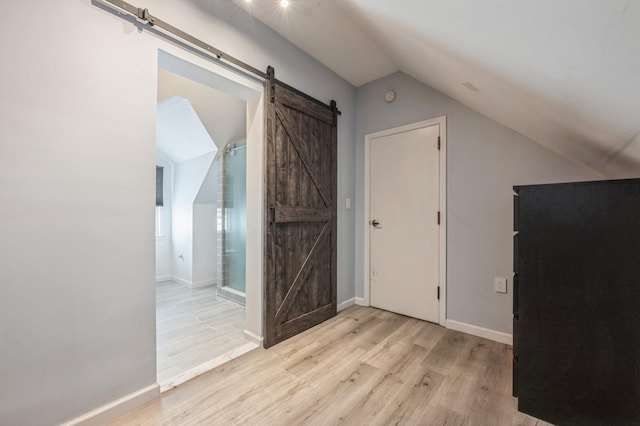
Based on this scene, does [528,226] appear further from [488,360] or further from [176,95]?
[176,95]

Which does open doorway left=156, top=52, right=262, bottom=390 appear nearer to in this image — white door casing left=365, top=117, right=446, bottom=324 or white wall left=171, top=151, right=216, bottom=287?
white wall left=171, top=151, right=216, bottom=287

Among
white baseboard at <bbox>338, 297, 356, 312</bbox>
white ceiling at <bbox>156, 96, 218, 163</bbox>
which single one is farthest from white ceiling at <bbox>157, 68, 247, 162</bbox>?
white baseboard at <bbox>338, 297, 356, 312</bbox>

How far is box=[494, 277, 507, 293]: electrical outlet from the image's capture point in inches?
91.5

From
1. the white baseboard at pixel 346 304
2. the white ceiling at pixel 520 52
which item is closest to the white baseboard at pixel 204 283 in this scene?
the white baseboard at pixel 346 304

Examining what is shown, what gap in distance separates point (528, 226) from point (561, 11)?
1091 mm

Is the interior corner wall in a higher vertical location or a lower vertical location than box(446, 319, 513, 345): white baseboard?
higher

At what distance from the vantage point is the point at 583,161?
2000 mm

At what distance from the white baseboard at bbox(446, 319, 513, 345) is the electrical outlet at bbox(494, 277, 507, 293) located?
0.37m

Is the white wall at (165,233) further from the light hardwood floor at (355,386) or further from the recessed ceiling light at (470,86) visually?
the recessed ceiling light at (470,86)

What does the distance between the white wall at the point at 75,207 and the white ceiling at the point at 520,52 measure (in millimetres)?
1151

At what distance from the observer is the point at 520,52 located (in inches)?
42.6

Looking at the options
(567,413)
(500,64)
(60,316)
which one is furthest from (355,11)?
(567,413)

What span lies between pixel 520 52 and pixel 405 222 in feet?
6.55

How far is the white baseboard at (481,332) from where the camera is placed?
2309 millimetres
